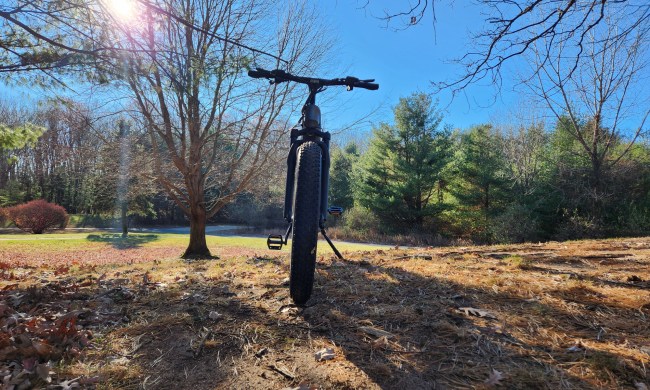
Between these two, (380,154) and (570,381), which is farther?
(380,154)

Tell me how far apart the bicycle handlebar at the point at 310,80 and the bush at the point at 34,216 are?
26.1 metres

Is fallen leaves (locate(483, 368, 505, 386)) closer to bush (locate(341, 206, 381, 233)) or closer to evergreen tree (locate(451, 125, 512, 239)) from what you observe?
evergreen tree (locate(451, 125, 512, 239))

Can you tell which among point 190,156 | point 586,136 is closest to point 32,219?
point 190,156

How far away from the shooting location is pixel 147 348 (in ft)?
5.35

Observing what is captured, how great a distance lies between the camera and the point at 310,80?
9.61 feet

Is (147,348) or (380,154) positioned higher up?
(380,154)

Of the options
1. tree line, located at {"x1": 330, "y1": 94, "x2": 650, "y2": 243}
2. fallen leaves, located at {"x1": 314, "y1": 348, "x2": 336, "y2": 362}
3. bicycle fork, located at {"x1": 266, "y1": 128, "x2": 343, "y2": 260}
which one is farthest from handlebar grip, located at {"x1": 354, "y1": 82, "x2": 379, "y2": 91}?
tree line, located at {"x1": 330, "y1": 94, "x2": 650, "y2": 243}

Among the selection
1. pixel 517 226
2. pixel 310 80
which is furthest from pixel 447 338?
pixel 517 226

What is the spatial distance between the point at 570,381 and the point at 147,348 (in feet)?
6.43

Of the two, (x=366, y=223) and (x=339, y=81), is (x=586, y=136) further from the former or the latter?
(x=339, y=81)

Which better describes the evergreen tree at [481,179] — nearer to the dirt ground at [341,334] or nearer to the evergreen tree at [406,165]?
the evergreen tree at [406,165]

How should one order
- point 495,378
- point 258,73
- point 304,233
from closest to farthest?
1. point 495,378
2. point 304,233
3. point 258,73

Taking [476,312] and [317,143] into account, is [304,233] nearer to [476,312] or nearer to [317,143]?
[317,143]

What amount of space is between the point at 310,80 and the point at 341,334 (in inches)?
87.5
